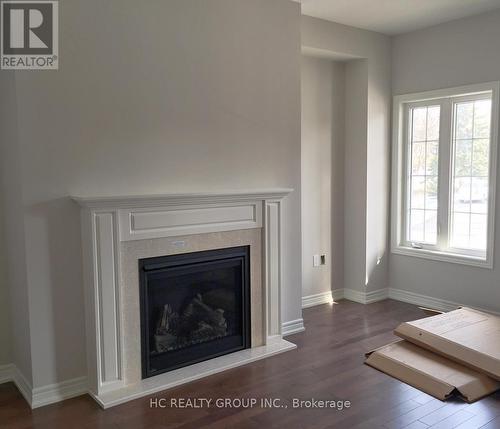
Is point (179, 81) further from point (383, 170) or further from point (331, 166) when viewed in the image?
point (383, 170)

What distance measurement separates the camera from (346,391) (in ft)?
10.1

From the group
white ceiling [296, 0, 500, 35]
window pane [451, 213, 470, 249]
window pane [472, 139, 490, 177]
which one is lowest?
window pane [451, 213, 470, 249]

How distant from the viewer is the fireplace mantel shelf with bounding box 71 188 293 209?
287 cm

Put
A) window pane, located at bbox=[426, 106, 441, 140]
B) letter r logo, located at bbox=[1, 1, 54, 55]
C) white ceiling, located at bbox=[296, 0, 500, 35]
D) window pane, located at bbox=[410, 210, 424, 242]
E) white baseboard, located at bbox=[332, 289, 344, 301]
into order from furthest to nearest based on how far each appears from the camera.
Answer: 1. white baseboard, located at bbox=[332, 289, 344, 301]
2. window pane, located at bbox=[410, 210, 424, 242]
3. window pane, located at bbox=[426, 106, 441, 140]
4. white ceiling, located at bbox=[296, 0, 500, 35]
5. letter r logo, located at bbox=[1, 1, 54, 55]

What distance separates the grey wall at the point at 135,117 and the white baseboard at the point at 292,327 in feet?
3.92

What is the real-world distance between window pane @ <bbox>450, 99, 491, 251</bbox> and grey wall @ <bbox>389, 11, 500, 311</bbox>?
0.61 feet

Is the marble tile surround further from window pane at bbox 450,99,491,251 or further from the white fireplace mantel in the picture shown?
window pane at bbox 450,99,491,251

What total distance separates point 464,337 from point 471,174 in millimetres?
1675

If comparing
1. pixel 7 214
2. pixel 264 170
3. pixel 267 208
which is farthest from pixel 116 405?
pixel 264 170

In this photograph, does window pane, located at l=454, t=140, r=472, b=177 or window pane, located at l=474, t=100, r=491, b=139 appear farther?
window pane, located at l=454, t=140, r=472, b=177

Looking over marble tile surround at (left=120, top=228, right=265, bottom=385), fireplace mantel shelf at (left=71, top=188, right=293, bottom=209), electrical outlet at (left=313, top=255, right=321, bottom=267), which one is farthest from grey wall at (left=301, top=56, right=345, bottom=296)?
marble tile surround at (left=120, top=228, right=265, bottom=385)

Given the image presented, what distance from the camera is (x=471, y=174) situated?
4.48 metres

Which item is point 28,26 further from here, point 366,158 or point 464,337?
point 464,337

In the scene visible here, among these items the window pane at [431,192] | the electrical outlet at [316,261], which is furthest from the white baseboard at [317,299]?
the window pane at [431,192]
